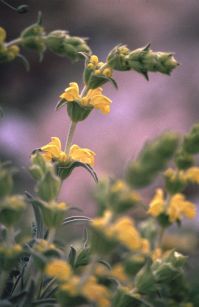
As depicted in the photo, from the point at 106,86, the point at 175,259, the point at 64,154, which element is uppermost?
the point at 106,86

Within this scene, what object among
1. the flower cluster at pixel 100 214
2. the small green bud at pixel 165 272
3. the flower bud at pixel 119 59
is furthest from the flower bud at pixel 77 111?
the small green bud at pixel 165 272

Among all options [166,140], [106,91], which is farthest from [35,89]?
[166,140]

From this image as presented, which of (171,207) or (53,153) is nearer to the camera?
(171,207)

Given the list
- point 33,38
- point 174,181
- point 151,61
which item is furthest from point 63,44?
point 174,181

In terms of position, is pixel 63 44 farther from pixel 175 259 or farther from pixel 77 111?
pixel 175 259

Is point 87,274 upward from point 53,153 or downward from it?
downward

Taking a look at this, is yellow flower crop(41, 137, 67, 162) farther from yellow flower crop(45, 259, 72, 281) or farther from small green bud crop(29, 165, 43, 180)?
yellow flower crop(45, 259, 72, 281)

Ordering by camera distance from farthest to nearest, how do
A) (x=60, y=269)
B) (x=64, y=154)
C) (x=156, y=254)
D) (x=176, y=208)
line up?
1. (x=64, y=154)
2. (x=156, y=254)
3. (x=176, y=208)
4. (x=60, y=269)
